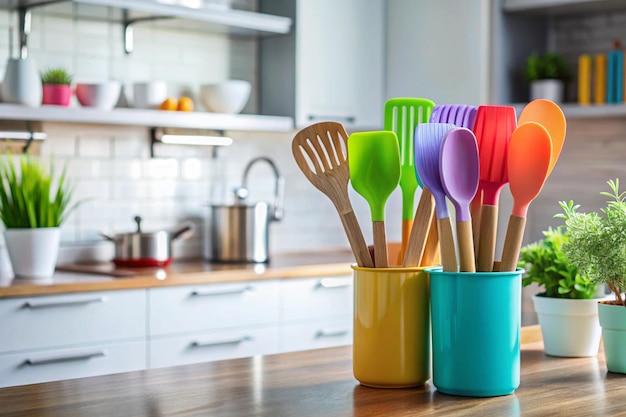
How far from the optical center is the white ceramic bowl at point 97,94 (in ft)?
12.5

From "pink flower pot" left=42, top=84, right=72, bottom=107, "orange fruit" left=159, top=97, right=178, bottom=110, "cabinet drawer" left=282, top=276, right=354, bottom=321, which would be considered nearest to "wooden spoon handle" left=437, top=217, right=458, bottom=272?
"cabinet drawer" left=282, top=276, right=354, bottom=321

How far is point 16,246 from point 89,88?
2.39ft

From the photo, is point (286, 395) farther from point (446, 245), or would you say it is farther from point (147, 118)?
point (147, 118)

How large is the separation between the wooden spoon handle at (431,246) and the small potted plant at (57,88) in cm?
246

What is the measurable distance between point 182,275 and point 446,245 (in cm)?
223

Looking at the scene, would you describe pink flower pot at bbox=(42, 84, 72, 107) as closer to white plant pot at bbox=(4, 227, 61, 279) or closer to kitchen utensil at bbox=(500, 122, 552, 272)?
white plant pot at bbox=(4, 227, 61, 279)

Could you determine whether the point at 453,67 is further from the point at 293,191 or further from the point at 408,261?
the point at 408,261

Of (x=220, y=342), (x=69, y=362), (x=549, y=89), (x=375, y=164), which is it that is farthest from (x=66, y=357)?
(x=549, y=89)

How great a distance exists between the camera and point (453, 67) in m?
4.70

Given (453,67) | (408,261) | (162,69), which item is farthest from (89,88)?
(408,261)

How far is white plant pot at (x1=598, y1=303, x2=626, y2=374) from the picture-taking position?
1.72 metres

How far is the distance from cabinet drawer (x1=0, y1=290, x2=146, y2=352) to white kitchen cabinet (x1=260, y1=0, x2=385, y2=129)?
141 centimetres

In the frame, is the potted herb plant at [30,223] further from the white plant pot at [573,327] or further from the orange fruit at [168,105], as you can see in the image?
the white plant pot at [573,327]

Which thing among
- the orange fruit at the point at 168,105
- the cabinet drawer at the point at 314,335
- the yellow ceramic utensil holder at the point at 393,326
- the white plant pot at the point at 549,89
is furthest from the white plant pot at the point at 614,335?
the white plant pot at the point at 549,89
